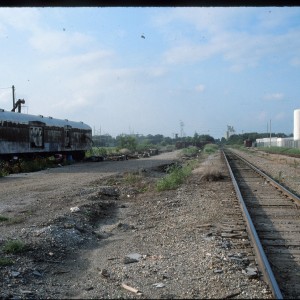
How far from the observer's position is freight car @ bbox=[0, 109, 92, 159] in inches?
1142

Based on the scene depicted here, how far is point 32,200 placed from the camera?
1328 cm

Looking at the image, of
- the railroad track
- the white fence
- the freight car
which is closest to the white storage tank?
the white fence

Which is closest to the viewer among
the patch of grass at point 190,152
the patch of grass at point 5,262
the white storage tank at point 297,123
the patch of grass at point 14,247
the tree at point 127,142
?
the patch of grass at point 5,262

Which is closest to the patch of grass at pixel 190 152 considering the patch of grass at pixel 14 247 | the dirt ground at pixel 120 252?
the dirt ground at pixel 120 252

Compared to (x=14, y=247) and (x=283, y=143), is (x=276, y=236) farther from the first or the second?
(x=283, y=143)

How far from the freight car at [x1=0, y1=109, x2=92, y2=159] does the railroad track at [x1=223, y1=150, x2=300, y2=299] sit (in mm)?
19138

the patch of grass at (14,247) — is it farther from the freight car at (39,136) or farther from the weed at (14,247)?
the freight car at (39,136)

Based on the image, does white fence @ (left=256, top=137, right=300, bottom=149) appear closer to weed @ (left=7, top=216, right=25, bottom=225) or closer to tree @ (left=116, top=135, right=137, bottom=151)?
tree @ (left=116, top=135, right=137, bottom=151)

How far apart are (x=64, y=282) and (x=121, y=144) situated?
6461 centimetres

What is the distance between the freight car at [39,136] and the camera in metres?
29.0

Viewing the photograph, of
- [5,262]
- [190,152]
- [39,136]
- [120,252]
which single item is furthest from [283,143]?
[5,262]

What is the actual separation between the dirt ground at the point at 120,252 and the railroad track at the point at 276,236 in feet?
0.98

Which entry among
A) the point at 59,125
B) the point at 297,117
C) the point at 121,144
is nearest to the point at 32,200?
the point at 59,125
